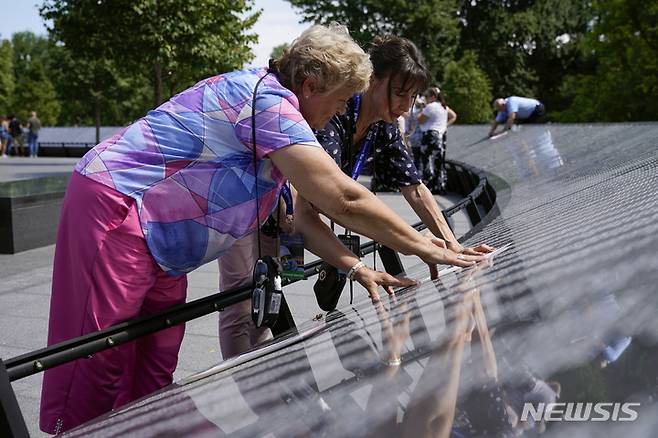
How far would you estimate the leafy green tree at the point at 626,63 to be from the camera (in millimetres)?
25719

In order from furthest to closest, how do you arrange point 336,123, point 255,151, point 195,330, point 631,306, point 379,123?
point 195,330
point 379,123
point 336,123
point 255,151
point 631,306

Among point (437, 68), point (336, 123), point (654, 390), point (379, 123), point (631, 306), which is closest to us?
point (654, 390)

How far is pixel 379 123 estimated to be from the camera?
3504mm

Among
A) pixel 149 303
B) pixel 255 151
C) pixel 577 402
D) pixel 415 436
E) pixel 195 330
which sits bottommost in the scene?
pixel 195 330

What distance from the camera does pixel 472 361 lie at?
1.37 meters

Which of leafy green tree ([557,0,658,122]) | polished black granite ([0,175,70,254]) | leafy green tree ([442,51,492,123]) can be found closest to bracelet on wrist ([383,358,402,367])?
polished black granite ([0,175,70,254])

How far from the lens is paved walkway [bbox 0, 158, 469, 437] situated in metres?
4.43

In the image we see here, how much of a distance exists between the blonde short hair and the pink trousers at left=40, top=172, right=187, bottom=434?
26.1 inches

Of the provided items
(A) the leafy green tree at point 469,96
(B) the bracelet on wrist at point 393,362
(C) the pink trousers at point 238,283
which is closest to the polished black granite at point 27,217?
(C) the pink trousers at point 238,283

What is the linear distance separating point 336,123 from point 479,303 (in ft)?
5.04

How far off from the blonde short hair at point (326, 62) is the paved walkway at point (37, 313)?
6.15 feet

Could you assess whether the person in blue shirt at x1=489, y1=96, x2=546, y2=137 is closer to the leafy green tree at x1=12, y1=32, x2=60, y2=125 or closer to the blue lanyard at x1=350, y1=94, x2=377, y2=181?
the blue lanyard at x1=350, y1=94, x2=377, y2=181

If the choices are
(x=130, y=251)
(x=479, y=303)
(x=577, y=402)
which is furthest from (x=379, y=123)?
(x=577, y=402)

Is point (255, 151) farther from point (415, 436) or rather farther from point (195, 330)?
point (195, 330)
